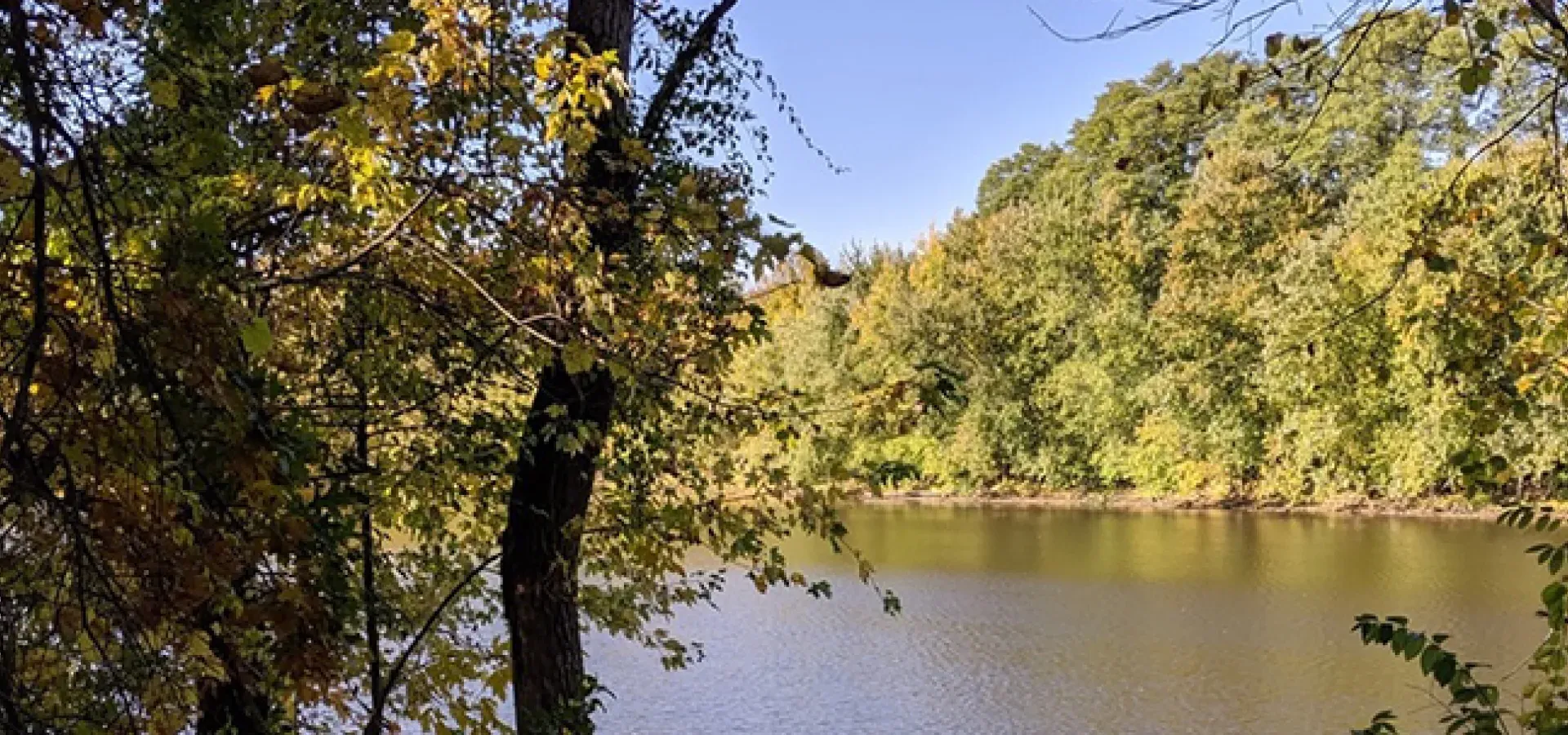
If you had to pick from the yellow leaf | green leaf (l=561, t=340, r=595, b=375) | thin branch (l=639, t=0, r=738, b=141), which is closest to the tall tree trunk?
thin branch (l=639, t=0, r=738, b=141)

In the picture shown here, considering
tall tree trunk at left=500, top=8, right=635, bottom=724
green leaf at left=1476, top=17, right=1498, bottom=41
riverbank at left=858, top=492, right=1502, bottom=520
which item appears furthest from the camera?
riverbank at left=858, top=492, right=1502, bottom=520

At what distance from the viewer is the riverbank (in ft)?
67.1

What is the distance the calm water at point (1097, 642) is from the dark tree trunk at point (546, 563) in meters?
5.35

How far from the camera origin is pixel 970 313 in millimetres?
28562

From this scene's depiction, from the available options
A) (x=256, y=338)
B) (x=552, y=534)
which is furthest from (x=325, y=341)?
(x=256, y=338)

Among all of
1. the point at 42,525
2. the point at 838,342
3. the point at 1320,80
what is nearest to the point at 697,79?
the point at 1320,80

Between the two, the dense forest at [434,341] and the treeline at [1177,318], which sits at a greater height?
the treeline at [1177,318]

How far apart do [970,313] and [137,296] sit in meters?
28.0

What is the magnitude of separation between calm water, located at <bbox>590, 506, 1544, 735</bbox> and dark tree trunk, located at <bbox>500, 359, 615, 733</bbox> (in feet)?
17.5

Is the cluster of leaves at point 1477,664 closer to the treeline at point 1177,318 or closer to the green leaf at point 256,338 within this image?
the green leaf at point 256,338

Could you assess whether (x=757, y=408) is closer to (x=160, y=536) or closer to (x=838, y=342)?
(x=160, y=536)

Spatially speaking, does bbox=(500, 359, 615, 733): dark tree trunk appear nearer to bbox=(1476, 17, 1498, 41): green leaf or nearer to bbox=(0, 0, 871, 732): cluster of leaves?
bbox=(0, 0, 871, 732): cluster of leaves

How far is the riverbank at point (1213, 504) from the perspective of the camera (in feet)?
67.1


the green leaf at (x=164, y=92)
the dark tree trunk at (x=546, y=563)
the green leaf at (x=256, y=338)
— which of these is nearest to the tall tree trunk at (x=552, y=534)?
the dark tree trunk at (x=546, y=563)
